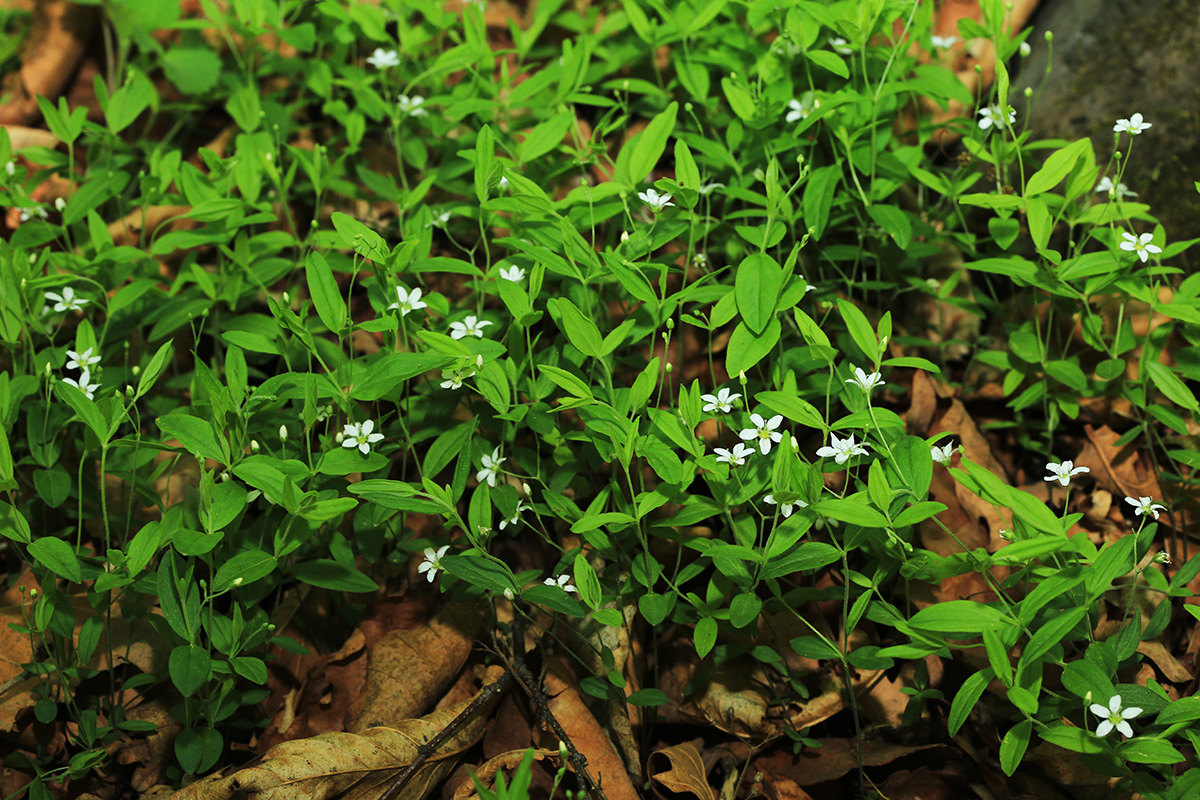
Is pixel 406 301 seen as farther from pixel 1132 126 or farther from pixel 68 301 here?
pixel 1132 126

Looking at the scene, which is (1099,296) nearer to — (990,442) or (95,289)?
(990,442)

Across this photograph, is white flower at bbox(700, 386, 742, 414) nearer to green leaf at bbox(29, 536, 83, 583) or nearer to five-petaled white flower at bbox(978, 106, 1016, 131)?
five-petaled white flower at bbox(978, 106, 1016, 131)

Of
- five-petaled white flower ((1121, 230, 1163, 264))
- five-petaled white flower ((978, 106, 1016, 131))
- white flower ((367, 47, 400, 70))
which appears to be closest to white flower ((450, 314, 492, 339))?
white flower ((367, 47, 400, 70))

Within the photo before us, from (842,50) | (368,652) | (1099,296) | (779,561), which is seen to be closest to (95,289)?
(368,652)

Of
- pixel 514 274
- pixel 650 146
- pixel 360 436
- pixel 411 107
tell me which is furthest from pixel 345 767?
pixel 411 107

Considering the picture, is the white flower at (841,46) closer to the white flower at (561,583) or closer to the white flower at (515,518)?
the white flower at (515,518)

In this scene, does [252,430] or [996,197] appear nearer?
[252,430]

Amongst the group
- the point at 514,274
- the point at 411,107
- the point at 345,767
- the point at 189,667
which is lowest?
the point at 345,767

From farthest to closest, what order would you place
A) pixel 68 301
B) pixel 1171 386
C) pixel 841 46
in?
1. pixel 841 46
2. pixel 68 301
3. pixel 1171 386
